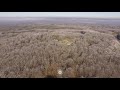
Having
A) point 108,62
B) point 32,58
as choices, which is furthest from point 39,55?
point 108,62

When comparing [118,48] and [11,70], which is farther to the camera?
[118,48]

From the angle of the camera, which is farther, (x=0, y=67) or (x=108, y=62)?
(x=108, y=62)
